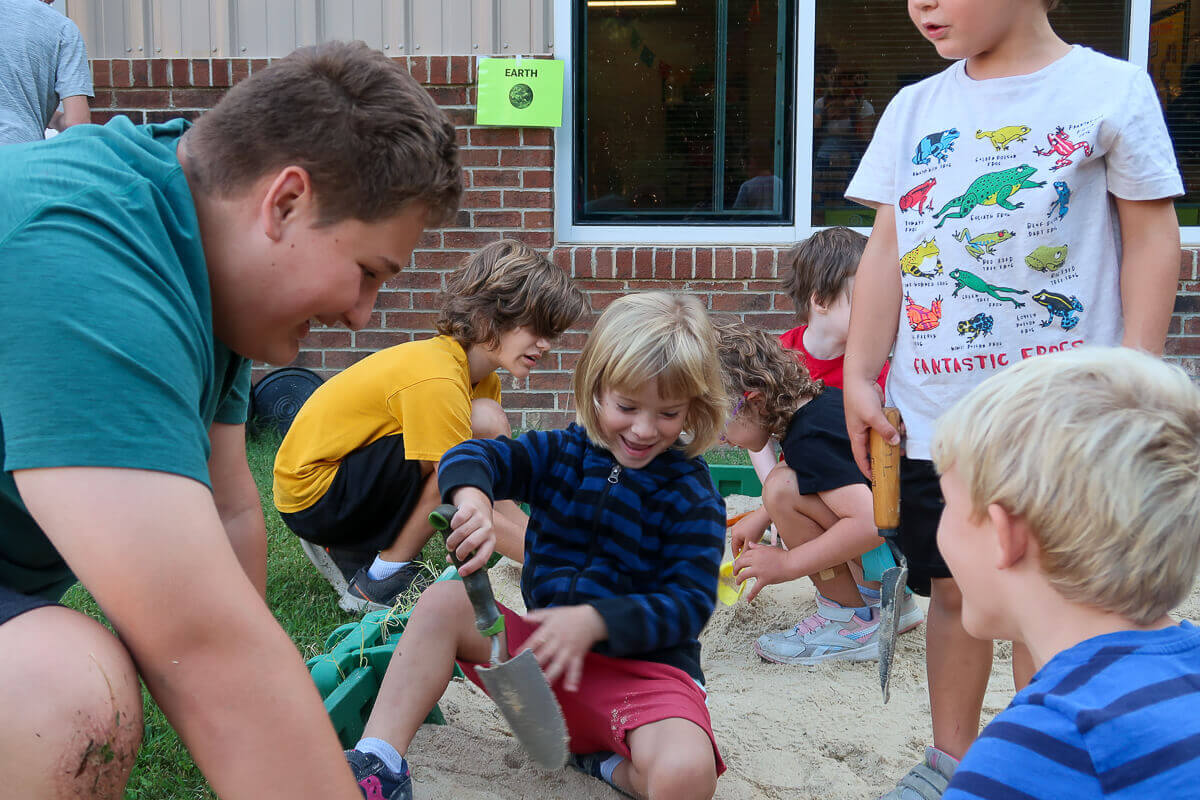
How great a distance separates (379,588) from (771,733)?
111 cm

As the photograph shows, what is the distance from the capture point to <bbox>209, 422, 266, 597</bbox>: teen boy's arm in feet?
5.57

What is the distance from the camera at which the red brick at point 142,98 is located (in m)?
4.70

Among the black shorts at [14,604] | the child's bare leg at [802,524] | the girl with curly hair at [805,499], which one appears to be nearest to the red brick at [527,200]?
the girl with curly hair at [805,499]

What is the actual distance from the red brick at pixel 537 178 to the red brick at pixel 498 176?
28 millimetres

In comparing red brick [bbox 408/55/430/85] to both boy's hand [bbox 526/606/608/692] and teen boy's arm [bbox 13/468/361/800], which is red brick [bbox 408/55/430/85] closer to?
boy's hand [bbox 526/606/608/692]

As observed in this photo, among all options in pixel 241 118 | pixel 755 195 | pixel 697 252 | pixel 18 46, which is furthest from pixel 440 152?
pixel 755 195

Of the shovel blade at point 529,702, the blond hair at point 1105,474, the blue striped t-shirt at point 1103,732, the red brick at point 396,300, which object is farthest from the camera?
the red brick at point 396,300

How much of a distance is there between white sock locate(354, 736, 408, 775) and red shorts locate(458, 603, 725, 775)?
281 millimetres

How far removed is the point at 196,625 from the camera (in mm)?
1024

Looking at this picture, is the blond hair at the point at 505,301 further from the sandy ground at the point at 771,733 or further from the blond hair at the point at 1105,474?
the blond hair at the point at 1105,474

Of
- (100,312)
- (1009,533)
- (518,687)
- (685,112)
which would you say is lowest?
(518,687)

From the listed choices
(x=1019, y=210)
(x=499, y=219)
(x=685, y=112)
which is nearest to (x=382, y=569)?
(x=1019, y=210)

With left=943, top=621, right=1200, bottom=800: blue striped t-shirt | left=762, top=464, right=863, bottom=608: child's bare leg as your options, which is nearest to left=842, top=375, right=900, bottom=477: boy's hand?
left=762, top=464, right=863, bottom=608: child's bare leg

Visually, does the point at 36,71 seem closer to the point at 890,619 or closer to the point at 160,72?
the point at 160,72
